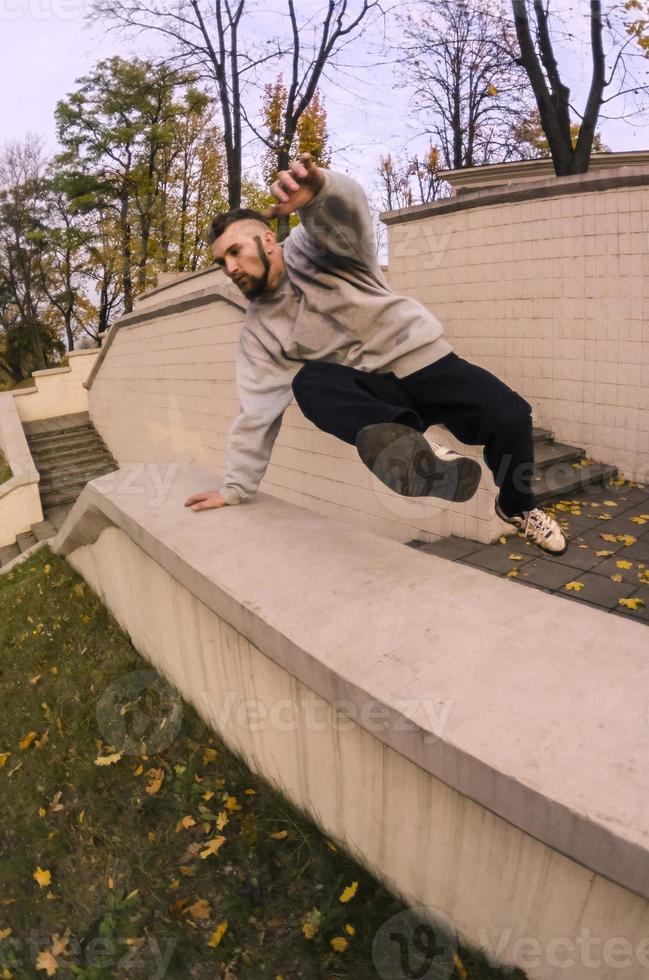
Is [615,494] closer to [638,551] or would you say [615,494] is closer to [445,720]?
[638,551]

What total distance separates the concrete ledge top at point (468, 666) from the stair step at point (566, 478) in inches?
118

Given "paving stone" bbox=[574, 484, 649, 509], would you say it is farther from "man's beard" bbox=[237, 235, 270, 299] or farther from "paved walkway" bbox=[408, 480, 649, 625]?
"man's beard" bbox=[237, 235, 270, 299]

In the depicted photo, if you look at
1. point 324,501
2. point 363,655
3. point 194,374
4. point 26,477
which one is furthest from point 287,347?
point 26,477

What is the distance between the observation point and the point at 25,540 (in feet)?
38.0

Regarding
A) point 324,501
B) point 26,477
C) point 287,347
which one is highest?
point 287,347

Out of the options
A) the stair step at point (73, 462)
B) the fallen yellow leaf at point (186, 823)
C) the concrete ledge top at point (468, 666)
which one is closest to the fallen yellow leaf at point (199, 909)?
the fallen yellow leaf at point (186, 823)

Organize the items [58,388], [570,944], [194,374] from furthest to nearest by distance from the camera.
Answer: [58,388]
[194,374]
[570,944]

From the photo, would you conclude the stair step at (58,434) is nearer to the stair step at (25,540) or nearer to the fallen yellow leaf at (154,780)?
the stair step at (25,540)

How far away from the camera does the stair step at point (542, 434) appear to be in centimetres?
639

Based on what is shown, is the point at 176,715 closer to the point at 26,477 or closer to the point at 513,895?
the point at 513,895

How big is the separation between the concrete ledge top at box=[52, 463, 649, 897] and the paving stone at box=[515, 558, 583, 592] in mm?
1443

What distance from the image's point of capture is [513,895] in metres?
1.64

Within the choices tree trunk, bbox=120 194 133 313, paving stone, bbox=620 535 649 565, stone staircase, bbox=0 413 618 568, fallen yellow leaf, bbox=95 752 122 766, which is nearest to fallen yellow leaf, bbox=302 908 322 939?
fallen yellow leaf, bbox=95 752 122 766

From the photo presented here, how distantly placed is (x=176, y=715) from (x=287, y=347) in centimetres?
209
